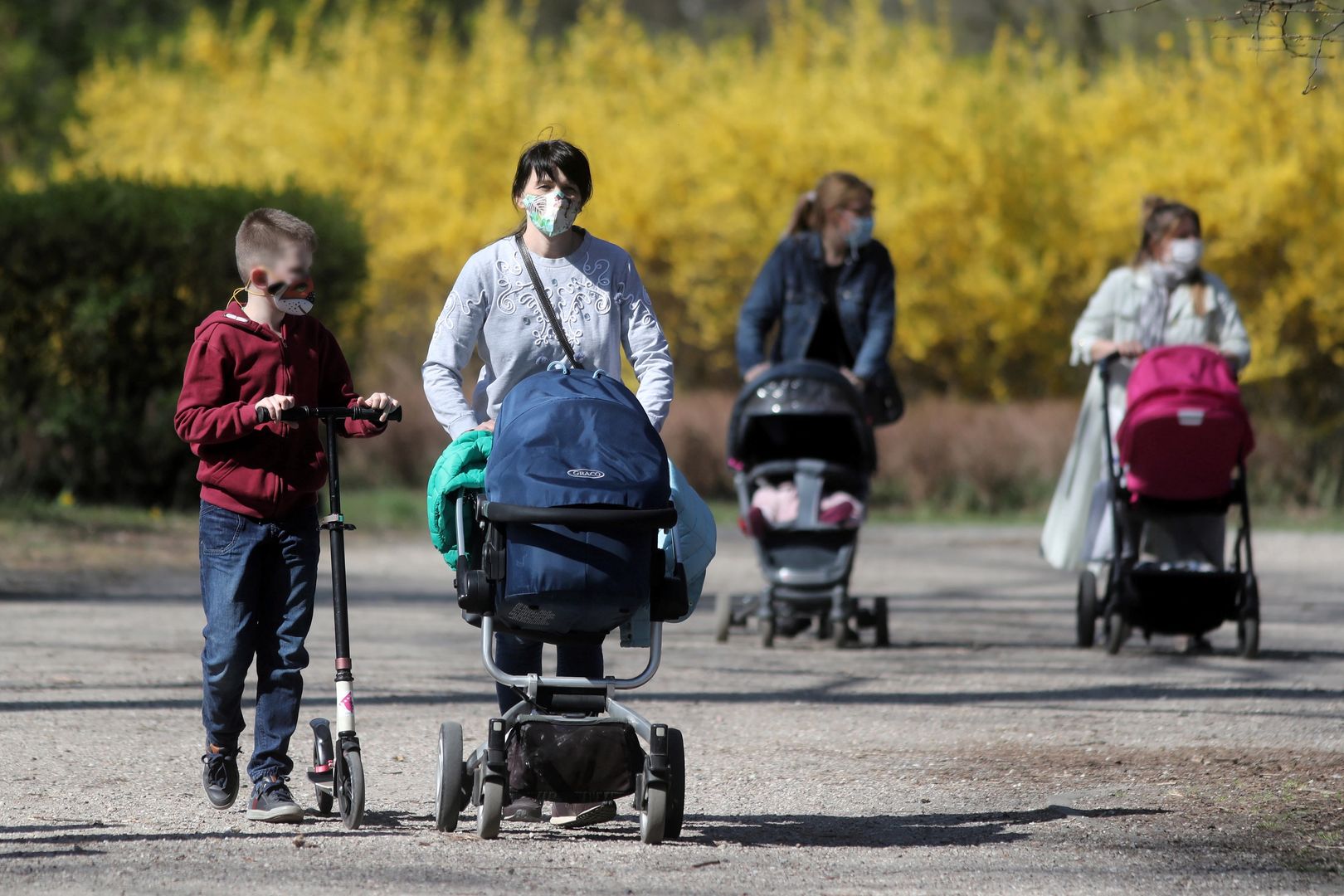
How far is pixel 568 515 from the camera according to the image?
14.3ft

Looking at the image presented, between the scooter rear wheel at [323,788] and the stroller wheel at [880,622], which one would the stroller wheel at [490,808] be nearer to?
the scooter rear wheel at [323,788]

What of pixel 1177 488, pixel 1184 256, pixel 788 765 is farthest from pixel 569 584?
pixel 1184 256

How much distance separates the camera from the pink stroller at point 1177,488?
316 inches

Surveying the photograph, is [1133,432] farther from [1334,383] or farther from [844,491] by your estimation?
[1334,383]

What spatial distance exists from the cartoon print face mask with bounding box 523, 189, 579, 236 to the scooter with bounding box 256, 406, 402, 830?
60 cm

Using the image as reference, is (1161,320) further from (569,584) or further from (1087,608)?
(569,584)

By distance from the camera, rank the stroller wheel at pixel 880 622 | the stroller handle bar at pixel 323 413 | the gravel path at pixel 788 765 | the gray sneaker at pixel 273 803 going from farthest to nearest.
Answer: the stroller wheel at pixel 880 622, the gray sneaker at pixel 273 803, the stroller handle bar at pixel 323 413, the gravel path at pixel 788 765

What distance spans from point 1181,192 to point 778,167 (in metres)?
4.30

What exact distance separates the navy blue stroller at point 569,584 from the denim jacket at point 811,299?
4249 mm

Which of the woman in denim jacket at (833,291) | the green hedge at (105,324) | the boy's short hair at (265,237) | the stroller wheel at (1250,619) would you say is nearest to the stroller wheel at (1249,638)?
the stroller wheel at (1250,619)

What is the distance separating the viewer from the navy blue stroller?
4.41 m

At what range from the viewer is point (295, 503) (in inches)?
192

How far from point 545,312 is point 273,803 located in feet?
4.60

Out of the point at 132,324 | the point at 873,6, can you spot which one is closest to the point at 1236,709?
the point at 132,324
